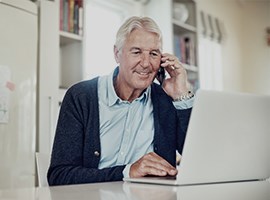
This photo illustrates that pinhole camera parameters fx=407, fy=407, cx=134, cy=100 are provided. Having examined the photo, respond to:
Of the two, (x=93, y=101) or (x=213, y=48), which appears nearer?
(x=93, y=101)

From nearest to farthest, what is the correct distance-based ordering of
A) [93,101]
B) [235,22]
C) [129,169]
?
1. [129,169]
2. [93,101]
3. [235,22]

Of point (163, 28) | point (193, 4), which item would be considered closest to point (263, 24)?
point (193, 4)

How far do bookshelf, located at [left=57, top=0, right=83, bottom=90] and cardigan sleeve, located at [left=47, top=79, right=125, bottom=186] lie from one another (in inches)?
40.0

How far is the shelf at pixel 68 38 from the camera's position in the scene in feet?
8.03

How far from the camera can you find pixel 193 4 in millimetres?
3600

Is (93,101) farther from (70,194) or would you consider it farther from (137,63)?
(70,194)

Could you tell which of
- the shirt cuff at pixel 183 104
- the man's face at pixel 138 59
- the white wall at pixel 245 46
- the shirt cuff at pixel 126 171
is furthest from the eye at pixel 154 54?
the white wall at pixel 245 46

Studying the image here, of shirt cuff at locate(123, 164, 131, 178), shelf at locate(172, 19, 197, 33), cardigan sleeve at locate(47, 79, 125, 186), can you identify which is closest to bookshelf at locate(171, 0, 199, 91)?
shelf at locate(172, 19, 197, 33)

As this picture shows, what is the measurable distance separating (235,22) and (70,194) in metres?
4.16

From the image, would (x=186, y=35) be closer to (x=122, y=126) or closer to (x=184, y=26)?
(x=184, y=26)

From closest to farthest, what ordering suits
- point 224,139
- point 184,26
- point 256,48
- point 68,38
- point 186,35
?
1. point 224,139
2. point 68,38
3. point 184,26
4. point 186,35
5. point 256,48

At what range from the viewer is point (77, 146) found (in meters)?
1.37

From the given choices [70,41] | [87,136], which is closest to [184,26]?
[70,41]

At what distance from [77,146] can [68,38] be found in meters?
1.26
